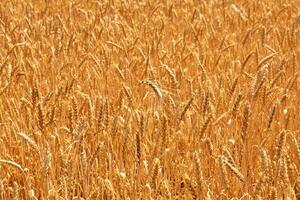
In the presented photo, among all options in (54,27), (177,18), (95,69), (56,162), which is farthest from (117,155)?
(177,18)

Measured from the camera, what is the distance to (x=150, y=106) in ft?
6.43

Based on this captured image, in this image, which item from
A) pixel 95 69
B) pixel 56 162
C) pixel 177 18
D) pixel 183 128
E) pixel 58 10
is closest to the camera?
pixel 56 162

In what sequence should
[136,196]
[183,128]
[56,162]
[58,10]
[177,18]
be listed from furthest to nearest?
[58,10] → [177,18] → [183,128] → [56,162] → [136,196]

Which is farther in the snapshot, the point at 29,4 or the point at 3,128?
the point at 29,4

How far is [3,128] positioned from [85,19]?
64.6 inches

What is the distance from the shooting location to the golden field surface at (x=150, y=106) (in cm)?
140

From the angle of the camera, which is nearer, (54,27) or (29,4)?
(54,27)

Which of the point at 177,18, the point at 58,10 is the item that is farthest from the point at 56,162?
the point at 58,10

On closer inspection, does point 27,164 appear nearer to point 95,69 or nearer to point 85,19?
point 95,69

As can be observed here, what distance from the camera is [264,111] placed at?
72.2 inches

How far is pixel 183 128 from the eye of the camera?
1746 mm

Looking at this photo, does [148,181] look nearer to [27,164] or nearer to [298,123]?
[27,164]

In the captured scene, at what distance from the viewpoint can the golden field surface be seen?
1.40 meters

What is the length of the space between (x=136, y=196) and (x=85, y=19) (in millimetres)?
2123
